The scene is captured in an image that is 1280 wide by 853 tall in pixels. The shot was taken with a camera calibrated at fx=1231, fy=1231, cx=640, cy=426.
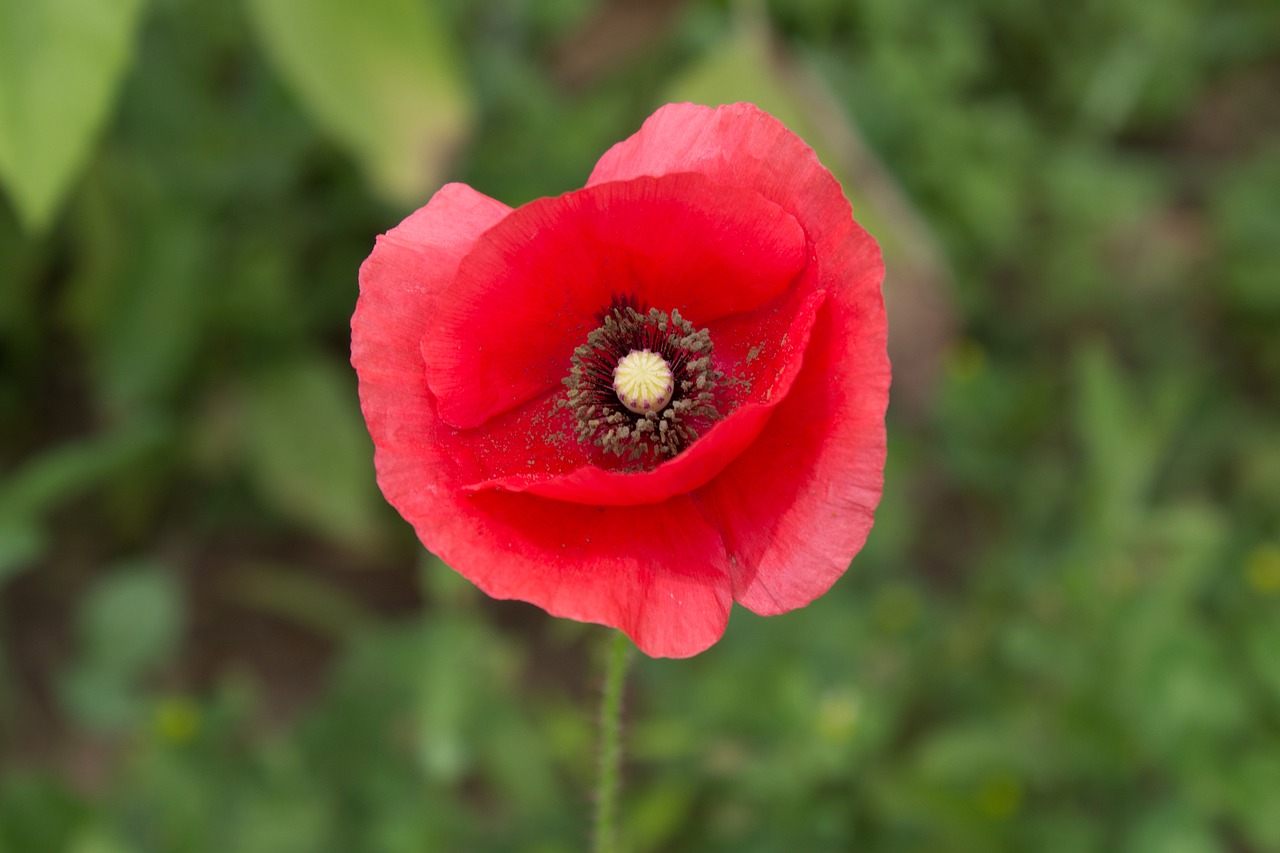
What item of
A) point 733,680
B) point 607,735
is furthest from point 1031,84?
point 607,735

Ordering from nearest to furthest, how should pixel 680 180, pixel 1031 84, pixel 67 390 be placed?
pixel 680 180
pixel 67 390
pixel 1031 84

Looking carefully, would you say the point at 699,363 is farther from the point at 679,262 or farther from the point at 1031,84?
the point at 1031,84

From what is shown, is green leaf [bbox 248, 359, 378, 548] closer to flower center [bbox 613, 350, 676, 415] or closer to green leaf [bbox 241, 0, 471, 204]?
green leaf [bbox 241, 0, 471, 204]

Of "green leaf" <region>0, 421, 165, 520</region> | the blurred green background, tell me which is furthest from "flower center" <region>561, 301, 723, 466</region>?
"green leaf" <region>0, 421, 165, 520</region>

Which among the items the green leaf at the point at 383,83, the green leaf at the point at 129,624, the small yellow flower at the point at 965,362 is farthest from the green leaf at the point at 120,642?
the small yellow flower at the point at 965,362

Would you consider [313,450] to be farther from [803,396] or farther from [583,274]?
[803,396]

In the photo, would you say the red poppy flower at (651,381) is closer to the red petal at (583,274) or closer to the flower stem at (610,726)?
the red petal at (583,274)
